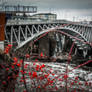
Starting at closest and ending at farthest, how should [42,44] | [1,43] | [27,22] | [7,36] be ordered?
1. [1,43]
2. [7,36]
3. [27,22]
4. [42,44]

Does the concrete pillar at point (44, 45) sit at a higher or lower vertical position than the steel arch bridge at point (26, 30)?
lower

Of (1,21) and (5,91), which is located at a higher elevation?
(1,21)

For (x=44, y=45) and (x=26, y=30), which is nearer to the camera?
(x=26, y=30)

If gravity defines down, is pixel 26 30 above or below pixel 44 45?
above

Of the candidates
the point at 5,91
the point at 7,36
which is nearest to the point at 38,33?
the point at 7,36

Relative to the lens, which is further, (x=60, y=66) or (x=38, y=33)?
(x=60, y=66)

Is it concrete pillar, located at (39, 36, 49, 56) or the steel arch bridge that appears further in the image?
concrete pillar, located at (39, 36, 49, 56)

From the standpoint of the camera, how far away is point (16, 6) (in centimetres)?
1838

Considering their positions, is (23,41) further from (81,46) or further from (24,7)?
(81,46)

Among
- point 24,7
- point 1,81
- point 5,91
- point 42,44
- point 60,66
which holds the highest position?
point 24,7

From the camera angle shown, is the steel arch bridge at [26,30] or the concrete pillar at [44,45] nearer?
the steel arch bridge at [26,30]

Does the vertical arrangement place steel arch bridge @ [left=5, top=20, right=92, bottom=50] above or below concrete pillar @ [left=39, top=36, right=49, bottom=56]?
above

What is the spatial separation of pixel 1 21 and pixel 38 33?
7237 millimetres

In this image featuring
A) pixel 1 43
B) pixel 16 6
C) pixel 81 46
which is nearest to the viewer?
pixel 1 43
